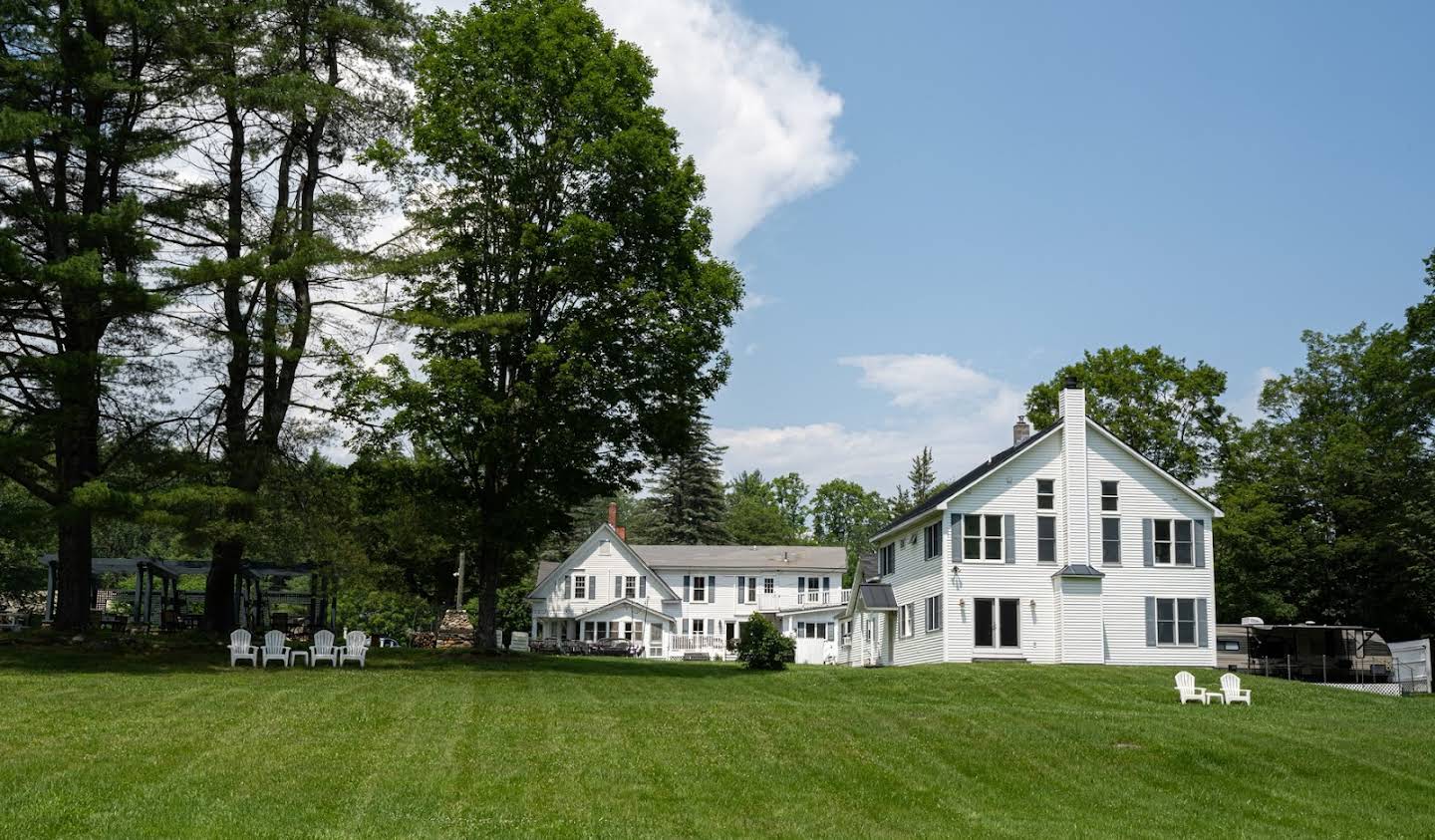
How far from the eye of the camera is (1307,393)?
61.6 metres

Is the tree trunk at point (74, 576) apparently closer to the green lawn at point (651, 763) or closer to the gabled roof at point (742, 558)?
the green lawn at point (651, 763)

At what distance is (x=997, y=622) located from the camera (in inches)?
1517

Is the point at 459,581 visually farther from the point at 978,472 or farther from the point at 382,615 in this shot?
the point at 978,472

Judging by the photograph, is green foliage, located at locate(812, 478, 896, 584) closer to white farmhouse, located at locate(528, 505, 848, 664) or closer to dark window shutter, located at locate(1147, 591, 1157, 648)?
white farmhouse, located at locate(528, 505, 848, 664)

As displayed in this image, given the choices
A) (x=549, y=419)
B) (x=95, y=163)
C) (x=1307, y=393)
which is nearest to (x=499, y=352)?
(x=549, y=419)

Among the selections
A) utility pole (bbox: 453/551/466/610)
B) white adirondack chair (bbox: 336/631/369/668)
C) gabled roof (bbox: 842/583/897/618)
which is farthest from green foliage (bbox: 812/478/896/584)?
white adirondack chair (bbox: 336/631/369/668)

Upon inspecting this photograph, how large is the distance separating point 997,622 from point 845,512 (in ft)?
281

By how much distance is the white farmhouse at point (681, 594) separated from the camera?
63.2m

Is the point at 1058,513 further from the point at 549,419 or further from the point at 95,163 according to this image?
the point at 95,163

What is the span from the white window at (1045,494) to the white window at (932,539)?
10.4 feet

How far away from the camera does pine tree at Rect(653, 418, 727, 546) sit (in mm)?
84562

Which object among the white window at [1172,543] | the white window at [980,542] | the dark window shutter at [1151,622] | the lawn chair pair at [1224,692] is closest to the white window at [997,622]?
the white window at [980,542]

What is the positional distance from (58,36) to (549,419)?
44.2 ft

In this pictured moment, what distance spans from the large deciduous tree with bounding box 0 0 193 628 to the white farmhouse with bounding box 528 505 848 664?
113 feet
